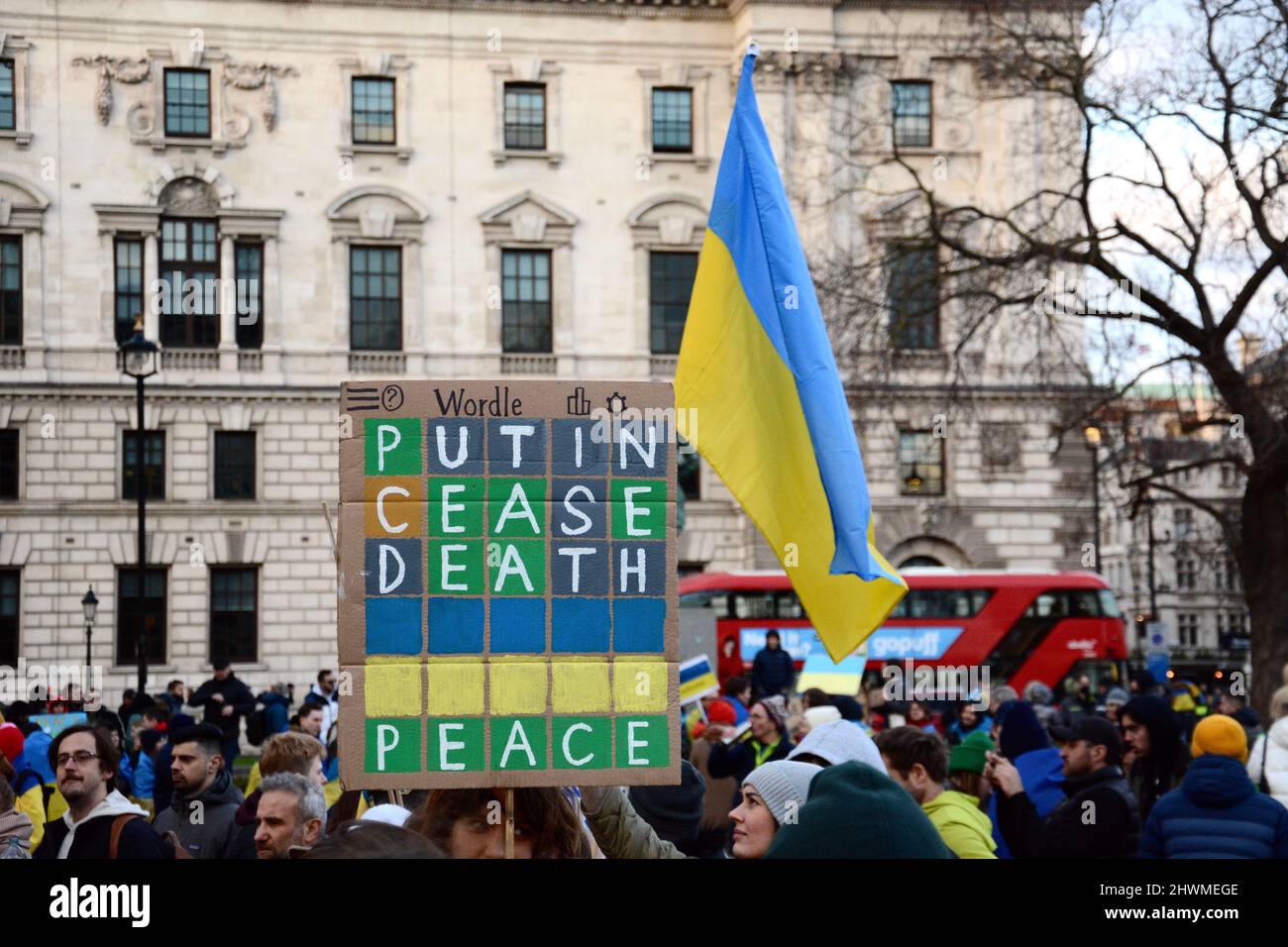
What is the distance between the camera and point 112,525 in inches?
1569

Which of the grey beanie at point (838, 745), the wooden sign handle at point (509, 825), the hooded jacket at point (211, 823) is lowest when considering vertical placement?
the hooded jacket at point (211, 823)

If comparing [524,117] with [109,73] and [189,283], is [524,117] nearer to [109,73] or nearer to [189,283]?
[189,283]

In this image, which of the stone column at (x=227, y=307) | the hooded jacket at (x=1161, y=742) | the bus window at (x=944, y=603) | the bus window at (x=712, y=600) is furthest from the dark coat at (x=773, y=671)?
the stone column at (x=227, y=307)

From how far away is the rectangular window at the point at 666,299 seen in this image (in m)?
42.4

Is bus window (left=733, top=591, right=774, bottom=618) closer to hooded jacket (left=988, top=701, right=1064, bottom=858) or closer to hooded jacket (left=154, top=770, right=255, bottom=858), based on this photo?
hooded jacket (left=988, top=701, right=1064, bottom=858)

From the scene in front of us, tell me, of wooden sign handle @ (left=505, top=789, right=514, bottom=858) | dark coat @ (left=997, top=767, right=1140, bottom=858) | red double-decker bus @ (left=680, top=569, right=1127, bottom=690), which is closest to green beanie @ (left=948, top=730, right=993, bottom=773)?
dark coat @ (left=997, top=767, right=1140, bottom=858)

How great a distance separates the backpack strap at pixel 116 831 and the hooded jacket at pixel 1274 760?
5.30 m

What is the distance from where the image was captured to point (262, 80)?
40969 millimetres

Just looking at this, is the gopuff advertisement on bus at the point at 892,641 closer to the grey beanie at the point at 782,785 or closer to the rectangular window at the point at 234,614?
the rectangular window at the point at 234,614

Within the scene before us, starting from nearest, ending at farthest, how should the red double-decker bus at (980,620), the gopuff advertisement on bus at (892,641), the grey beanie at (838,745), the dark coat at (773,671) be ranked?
the grey beanie at (838,745)
the dark coat at (773,671)
the gopuff advertisement on bus at (892,641)
the red double-decker bus at (980,620)

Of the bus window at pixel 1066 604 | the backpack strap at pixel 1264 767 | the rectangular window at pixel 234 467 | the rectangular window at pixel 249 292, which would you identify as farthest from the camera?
the rectangular window at pixel 249 292
